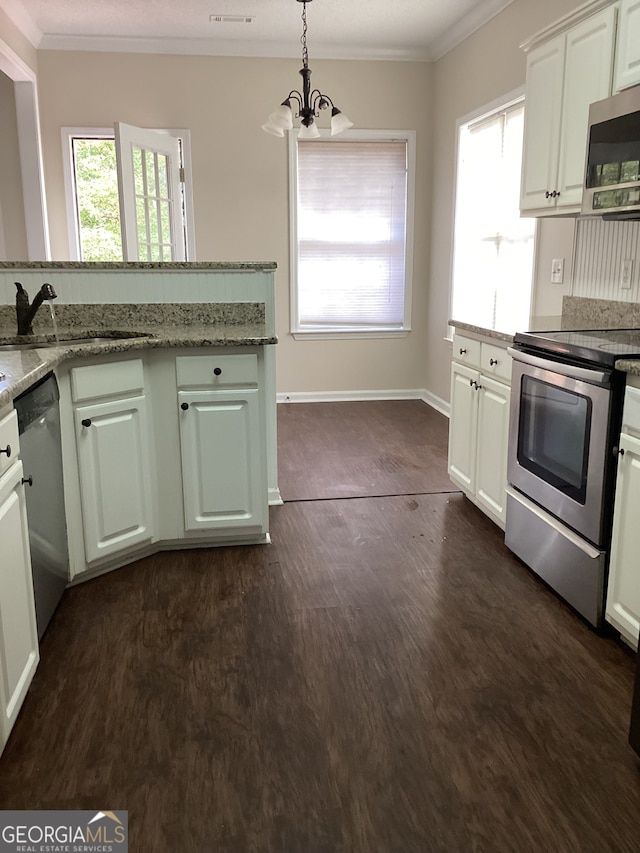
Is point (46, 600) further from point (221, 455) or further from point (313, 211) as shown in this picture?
point (313, 211)

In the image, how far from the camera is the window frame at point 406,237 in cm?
553

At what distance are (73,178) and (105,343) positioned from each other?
336cm

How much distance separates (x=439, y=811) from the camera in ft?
5.09

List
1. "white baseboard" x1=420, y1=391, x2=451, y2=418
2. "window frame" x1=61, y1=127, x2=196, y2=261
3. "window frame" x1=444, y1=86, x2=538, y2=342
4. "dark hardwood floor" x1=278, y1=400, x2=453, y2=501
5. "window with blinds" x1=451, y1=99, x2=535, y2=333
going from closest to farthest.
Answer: "dark hardwood floor" x1=278, y1=400, x2=453, y2=501 < "window frame" x1=444, y1=86, x2=538, y2=342 < "window with blinds" x1=451, y1=99, x2=535, y2=333 < "window frame" x1=61, y1=127, x2=196, y2=261 < "white baseboard" x1=420, y1=391, x2=451, y2=418

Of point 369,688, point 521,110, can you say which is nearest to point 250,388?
point 369,688

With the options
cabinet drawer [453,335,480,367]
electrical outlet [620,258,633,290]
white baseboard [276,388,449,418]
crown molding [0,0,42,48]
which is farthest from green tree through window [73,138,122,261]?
electrical outlet [620,258,633,290]

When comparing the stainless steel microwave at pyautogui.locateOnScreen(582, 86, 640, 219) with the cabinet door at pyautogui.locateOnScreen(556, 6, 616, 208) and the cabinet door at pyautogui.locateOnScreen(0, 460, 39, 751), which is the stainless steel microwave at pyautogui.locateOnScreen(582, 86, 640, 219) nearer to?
the cabinet door at pyautogui.locateOnScreen(556, 6, 616, 208)

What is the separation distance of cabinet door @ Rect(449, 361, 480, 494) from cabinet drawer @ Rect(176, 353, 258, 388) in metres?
1.11

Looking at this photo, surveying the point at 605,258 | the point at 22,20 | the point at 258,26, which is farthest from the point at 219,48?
the point at 605,258

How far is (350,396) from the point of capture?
19.7 ft

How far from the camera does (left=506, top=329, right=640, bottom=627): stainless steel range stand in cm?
218

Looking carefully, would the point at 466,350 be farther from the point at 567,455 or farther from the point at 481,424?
the point at 567,455

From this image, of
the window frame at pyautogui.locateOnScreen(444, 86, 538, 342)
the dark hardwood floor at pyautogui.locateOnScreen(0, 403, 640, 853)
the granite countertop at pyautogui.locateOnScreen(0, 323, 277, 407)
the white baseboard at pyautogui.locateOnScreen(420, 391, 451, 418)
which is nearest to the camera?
the dark hardwood floor at pyautogui.locateOnScreen(0, 403, 640, 853)

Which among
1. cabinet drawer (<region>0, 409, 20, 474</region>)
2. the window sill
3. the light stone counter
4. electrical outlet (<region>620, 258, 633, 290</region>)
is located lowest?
the window sill
